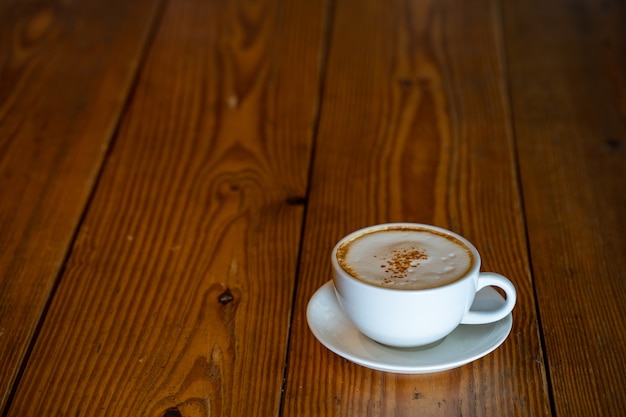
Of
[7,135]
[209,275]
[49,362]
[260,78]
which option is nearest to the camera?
[49,362]

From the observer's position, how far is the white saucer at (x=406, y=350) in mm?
612

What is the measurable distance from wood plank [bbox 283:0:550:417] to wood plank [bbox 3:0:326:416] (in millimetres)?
30

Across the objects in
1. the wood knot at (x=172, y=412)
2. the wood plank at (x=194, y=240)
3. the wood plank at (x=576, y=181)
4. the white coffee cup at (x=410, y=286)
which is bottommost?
the wood plank at (x=576, y=181)

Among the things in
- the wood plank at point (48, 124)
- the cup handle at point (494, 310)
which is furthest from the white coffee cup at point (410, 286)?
the wood plank at point (48, 124)

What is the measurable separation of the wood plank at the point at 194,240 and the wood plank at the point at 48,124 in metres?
0.02

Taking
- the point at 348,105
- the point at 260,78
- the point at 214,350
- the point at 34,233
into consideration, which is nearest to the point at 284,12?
the point at 260,78

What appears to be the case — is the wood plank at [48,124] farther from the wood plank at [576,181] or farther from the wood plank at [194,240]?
the wood plank at [576,181]

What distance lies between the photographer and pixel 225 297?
75cm

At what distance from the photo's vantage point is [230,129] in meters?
1.06

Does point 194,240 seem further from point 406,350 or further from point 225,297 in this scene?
point 406,350

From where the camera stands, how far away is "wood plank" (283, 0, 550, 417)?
0.63 m

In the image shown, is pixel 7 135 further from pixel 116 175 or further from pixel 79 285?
pixel 79 285

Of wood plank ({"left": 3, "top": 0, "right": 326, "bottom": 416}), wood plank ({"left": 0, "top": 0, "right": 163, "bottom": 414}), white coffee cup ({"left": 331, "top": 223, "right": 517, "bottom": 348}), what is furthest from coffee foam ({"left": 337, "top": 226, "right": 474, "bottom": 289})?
wood plank ({"left": 0, "top": 0, "right": 163, "bottom": 414})

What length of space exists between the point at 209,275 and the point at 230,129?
32 cm
